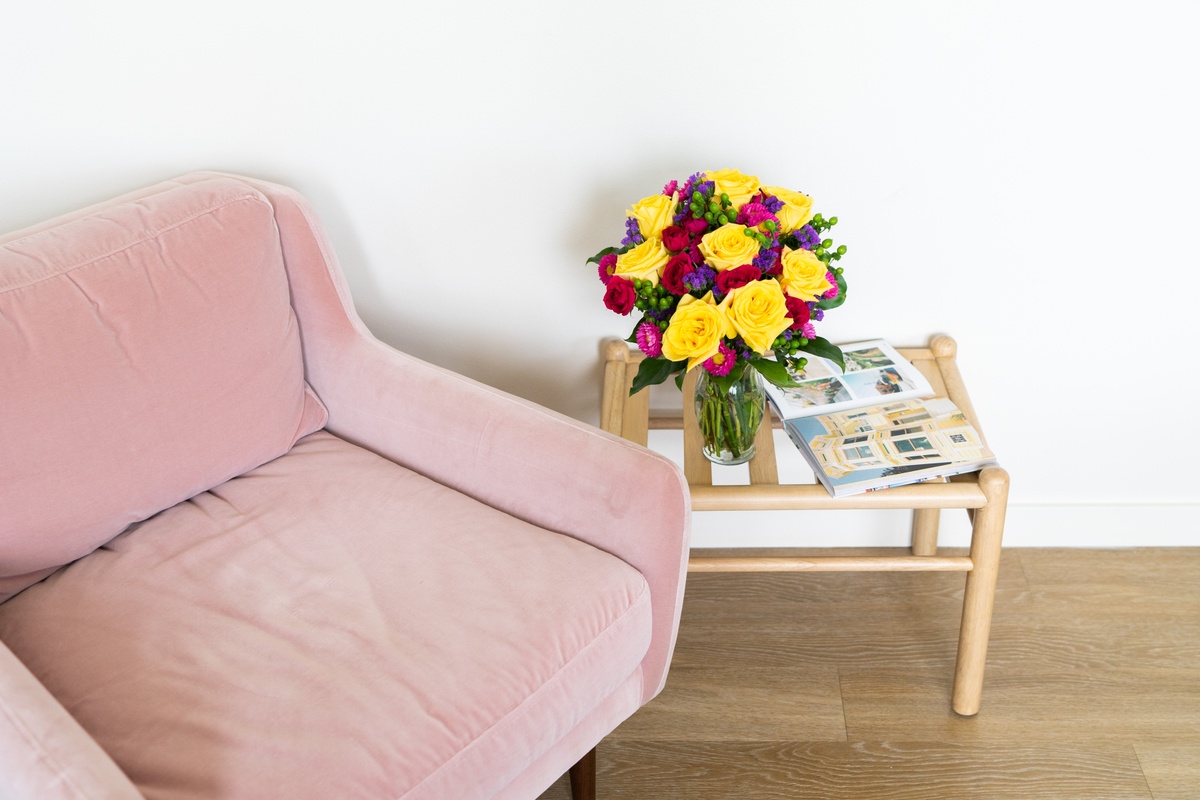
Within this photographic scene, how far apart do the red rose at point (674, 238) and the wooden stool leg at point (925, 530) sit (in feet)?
2.73

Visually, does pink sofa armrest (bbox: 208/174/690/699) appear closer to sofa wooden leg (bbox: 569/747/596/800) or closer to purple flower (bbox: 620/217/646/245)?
sofa wooden leg (bbox: 569/747/596/800)

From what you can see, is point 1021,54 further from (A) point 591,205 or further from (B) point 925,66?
(A) point 591,205

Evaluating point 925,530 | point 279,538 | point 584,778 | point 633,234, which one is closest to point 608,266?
point 633,234

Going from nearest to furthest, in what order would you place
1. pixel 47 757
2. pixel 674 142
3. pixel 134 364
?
pixel 47 757
pixel 134 364
pixel 674 142

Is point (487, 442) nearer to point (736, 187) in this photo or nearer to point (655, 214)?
point (655, 214)

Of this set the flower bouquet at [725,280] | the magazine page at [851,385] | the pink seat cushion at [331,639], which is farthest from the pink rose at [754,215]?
the pink seat cushion at [331,639]

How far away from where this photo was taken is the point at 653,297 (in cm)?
136

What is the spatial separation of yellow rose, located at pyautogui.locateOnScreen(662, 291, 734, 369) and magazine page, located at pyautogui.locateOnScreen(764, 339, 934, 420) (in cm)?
34

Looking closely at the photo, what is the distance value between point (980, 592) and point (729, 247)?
0.67 meters

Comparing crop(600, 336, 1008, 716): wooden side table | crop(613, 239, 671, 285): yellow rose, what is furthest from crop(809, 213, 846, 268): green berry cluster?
crop(600, 336, 1008, 716): wooden side table

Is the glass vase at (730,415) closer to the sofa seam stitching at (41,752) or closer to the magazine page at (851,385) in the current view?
the magazine page at (851,385)

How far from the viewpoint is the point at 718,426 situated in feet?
4.92

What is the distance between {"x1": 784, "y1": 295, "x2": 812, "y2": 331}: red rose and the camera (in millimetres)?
1321

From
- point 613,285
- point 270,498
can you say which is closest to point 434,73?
point 613,285
